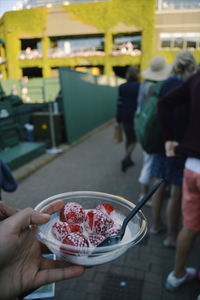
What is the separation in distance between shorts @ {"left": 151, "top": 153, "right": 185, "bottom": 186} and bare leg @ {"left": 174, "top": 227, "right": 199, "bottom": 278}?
1.83ft

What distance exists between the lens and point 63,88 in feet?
22.1

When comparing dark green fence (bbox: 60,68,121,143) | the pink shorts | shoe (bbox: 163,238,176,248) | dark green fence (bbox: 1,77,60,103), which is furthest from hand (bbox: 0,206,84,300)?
dark green fence (bbox: 1,77,60,103)

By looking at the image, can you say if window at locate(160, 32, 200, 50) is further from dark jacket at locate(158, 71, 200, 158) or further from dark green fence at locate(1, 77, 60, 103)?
dark green fence at locate(1, 77, 60, 103)

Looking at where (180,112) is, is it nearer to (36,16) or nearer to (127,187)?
(36,16)

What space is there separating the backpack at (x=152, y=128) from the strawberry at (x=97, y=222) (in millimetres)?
1466

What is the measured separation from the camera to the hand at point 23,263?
35.9 inches

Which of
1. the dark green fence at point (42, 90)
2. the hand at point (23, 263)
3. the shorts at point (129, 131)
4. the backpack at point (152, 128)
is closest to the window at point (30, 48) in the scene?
the backpack at point (152, 128)

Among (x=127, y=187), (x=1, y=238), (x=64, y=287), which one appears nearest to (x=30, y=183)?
(x=127, y=187)

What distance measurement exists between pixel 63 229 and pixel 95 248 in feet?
0.56

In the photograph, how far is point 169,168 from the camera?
7.82 feet

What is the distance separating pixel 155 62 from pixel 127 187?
2.15 meters

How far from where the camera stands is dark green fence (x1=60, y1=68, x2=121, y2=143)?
6.98 metres

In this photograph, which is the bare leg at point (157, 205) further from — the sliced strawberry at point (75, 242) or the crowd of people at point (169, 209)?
the sliced strawberry at point (75, 242)

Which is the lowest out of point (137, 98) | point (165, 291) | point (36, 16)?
point (165, 291)
